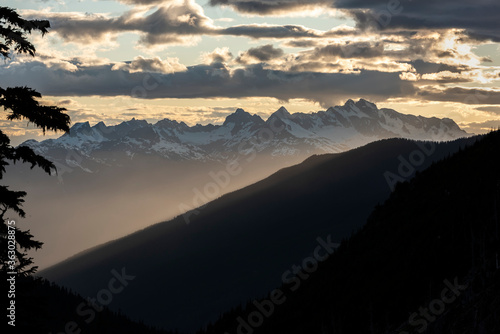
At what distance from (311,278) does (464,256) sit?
81998mm

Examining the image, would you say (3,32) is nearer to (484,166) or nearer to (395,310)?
(395,310)

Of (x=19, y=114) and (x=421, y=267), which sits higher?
(x=19, y=114)

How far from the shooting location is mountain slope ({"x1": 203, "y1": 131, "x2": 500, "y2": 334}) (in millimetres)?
A: 65588

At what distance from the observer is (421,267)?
113750mm

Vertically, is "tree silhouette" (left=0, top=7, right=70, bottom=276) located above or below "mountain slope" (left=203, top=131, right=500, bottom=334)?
above

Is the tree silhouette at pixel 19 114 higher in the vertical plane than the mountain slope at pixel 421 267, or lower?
higher

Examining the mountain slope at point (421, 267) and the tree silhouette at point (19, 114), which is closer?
the tree silhouette at point (19, 114)

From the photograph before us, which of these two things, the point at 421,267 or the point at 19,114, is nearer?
the point at 19,114

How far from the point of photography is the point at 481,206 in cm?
11856

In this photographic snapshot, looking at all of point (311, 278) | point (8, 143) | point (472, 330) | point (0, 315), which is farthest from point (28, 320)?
point (311, 278)

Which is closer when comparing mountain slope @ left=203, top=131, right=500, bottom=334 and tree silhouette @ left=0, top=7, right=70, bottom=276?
tree silhouette @ left=0, top=7, right=70, bottom=276

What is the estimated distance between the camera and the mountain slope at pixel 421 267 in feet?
215

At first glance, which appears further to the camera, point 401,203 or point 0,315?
point 401,203

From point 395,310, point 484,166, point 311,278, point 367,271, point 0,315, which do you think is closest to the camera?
point 0,315
